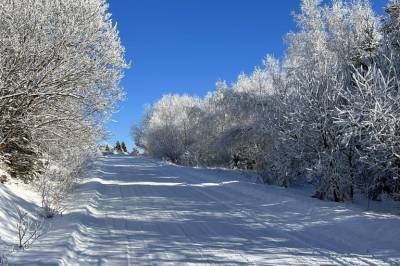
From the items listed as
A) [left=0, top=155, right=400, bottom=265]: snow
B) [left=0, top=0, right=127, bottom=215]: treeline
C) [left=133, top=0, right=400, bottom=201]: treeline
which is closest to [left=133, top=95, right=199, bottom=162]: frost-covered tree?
[left=133, top=0, right=400, bottom=201]: treeline

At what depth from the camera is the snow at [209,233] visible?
7.39 m

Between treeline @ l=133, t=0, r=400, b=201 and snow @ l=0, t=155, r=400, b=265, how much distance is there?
6.47ft

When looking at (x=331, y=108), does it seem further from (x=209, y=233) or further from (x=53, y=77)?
(x=53, y=77)

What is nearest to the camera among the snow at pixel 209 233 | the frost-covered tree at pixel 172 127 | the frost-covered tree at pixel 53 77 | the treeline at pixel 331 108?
the snow at pixel 209 233

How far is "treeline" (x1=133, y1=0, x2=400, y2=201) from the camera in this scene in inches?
482

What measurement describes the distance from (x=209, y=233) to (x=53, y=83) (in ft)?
19.5

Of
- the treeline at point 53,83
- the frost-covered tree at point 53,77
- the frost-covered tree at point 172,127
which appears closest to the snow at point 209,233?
the treeline at point 53,83

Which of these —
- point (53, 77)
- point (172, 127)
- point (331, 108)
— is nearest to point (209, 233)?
point (53, 77)

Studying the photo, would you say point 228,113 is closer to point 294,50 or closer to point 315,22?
point 294,50

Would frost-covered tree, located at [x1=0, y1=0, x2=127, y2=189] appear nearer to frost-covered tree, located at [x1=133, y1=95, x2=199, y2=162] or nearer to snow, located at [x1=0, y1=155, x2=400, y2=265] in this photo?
snow, located at [x1=0, y1=155, x2=400, y2=265]

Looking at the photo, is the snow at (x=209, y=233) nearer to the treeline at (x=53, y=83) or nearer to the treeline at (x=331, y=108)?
the treeline at (x=53, y=83)

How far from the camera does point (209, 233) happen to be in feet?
31.1

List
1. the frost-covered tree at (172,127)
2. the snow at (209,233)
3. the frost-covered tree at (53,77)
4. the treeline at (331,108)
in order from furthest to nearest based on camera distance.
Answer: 1. the frost-covered tree at (172,127)
2. the treeline at (331,108)
3. the frost-covered tree at (53,77)
4. the snow at (209,233)

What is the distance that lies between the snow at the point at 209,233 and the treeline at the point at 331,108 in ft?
6.47
